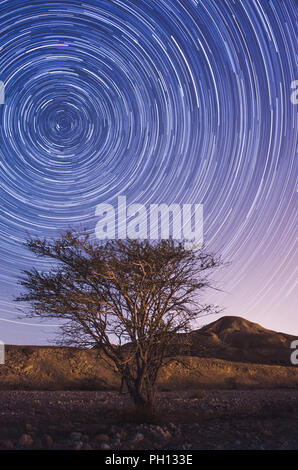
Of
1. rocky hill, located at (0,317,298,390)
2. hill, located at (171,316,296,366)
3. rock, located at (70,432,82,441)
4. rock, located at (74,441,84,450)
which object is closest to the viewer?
rock, located at (74,441,84,450)

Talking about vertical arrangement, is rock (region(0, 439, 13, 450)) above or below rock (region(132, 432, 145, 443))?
above

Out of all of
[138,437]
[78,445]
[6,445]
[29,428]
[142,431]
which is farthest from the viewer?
[142,431]

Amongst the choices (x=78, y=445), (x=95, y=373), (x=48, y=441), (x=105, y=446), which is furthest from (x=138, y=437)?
(x=95, y=373)

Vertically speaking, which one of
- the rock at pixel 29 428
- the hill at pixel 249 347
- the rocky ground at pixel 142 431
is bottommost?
the rocky ground at pixel 142 431

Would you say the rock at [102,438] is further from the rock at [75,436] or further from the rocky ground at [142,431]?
the rock at [75,436]

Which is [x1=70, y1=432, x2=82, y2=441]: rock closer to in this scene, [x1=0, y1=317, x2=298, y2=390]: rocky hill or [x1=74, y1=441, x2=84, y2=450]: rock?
[x1=74, y1=441, x2=84, y2=450]: rock

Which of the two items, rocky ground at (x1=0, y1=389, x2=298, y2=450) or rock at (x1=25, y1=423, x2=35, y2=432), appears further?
rock at (x1=25, y1=423, x2=35, y2=432)

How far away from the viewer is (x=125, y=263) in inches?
662

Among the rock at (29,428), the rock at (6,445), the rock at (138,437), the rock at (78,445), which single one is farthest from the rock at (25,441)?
the rock at (138,437)

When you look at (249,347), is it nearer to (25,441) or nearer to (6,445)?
(25,441)

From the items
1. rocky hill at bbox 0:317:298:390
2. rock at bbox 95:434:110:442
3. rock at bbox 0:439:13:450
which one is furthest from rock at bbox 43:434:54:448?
rocky hill at bbox 0:317:298:390

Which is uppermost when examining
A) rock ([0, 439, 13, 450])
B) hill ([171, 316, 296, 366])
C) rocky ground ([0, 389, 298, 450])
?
hill ([171, 316, 296, 366])

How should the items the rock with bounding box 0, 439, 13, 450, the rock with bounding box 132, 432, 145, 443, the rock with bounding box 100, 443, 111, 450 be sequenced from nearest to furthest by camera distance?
the rock with bounding box 0, 439, 13, 450
the rock with bounding box 100, 443, 111, 450
the rock with bounding box 132, 432, 145, 443
